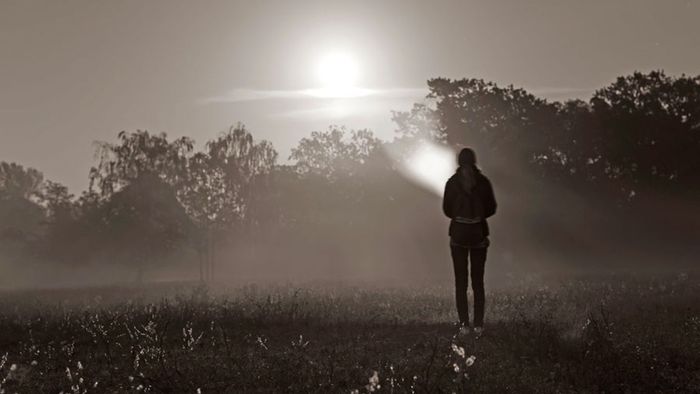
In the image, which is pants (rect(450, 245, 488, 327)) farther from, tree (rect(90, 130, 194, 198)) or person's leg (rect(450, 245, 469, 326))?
tree (rect(90, 130, 194, 198))

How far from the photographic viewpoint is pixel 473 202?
10578 millimetres

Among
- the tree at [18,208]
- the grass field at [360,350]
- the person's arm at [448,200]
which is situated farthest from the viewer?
the tree at [18,208]

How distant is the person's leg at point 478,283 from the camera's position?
1028cm

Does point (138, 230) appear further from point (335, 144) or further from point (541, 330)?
point (541, 330)

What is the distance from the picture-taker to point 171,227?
51.7m

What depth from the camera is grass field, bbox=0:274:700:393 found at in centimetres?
693

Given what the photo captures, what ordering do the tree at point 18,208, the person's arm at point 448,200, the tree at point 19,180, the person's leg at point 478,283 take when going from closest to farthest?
the person's leg at point 478,283 < the person's arm at point 448,200 < the tree at point 18,208 < the tree at point 19,180

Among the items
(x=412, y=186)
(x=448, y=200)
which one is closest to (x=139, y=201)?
(x=412, y=186)

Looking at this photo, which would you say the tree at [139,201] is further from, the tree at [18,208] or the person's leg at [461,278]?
the person's leg at [461,278]

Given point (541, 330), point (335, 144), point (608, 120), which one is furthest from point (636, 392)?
point (335, 144)

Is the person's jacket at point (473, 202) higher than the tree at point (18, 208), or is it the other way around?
the tree at point (18, 208)

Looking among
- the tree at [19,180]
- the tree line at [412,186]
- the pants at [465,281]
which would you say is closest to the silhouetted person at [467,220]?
the pants at [465,281]

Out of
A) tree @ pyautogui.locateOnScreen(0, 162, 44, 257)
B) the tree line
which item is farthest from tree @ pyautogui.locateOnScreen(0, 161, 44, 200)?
the tree line

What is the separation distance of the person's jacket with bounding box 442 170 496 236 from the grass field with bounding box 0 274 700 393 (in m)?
1.69
